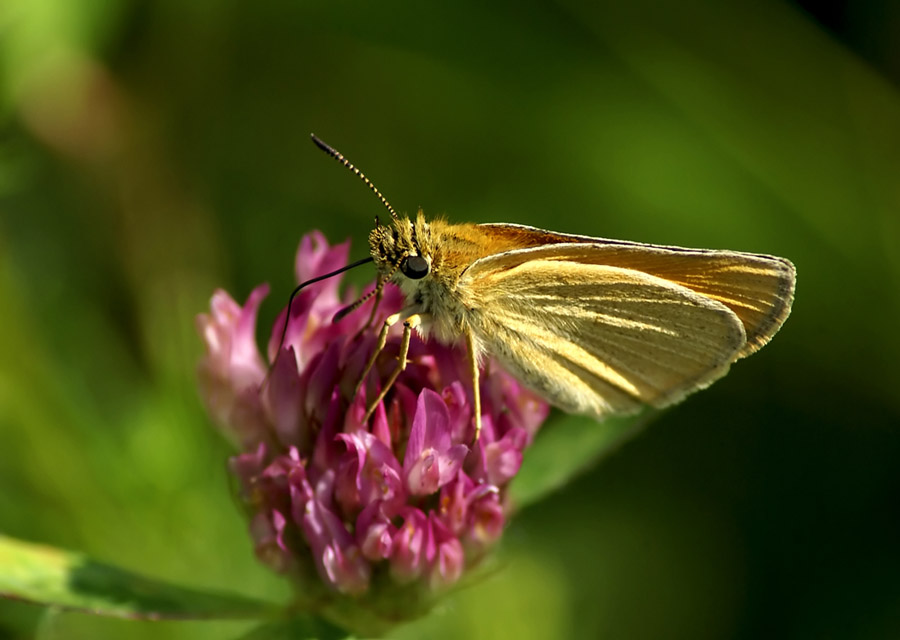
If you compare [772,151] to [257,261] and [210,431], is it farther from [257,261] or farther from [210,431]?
[210,431]

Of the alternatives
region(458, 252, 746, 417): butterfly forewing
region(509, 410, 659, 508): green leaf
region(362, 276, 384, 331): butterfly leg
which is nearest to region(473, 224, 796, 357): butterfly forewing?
region(458, 252, 746, 417): butterfly forewing

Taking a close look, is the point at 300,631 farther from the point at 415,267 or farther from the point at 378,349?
the point at 415,267

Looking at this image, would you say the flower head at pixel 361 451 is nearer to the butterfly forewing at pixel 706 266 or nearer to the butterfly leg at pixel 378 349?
the butterfly leg at pixel 378 349

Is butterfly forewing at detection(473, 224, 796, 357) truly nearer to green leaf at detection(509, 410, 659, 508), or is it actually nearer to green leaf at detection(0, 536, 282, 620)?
green leaf at detection(509, 410, 659, 508)

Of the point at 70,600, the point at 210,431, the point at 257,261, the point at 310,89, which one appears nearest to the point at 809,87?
the point at 310,89

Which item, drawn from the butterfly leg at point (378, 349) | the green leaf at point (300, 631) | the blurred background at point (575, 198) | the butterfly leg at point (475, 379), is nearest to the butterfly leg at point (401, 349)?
the butterfly leg at point (378, 349)

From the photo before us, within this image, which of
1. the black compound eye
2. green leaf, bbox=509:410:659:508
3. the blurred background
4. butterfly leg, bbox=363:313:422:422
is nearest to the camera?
butterfly leg, bbox=363:313:422:422
